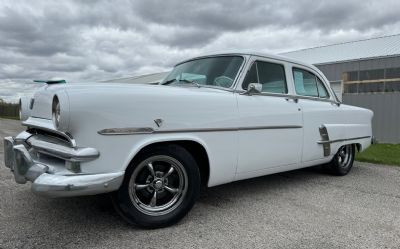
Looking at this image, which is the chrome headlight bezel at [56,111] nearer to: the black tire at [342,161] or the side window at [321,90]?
the side window at [321,90]

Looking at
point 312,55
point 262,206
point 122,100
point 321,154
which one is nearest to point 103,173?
point 122,100

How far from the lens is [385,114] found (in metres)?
14.5

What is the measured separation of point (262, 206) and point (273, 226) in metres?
0.60

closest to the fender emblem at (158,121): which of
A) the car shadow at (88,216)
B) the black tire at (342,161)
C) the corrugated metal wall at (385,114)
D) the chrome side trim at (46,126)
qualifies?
the chrome side trim at (46,126)

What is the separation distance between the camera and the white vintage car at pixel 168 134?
9.11 ft

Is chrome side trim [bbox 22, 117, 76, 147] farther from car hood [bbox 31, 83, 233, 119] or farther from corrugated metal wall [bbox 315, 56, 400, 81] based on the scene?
corrugated metal wall [bbox 315, 56, 400, 81]

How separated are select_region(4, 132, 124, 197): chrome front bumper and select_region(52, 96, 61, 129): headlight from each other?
0.20 m

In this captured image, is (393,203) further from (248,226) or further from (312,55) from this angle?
(312,55)

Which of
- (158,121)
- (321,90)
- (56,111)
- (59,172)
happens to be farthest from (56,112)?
(321,90)

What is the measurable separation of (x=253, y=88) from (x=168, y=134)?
1.22 m

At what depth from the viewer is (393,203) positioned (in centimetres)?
422

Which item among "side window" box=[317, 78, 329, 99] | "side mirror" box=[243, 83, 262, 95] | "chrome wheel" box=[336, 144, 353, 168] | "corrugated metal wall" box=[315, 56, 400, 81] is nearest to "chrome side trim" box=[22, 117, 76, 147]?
"side mirror" box=[243, 83, 262, 95]

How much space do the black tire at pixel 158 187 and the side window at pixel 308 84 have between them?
220 centimetres

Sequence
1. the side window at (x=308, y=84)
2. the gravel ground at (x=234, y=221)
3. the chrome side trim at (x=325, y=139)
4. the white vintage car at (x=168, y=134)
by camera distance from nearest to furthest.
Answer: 1. the white vintage car at (x=168, y=134)
2. the gravel ground at (x=234, y=221)
3. the side window at (x=308, y=84)
4. the chrome side trim at (x=325, y=139)
